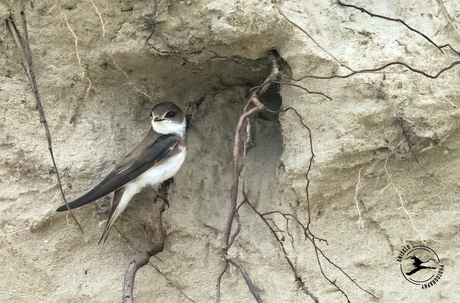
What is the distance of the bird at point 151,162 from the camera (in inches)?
Result: 61.8

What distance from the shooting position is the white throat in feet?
5.78

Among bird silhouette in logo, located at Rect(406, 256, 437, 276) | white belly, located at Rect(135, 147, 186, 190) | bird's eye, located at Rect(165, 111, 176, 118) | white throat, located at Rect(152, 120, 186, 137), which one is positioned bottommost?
bird silhouette in logo, located at Rect(406, 256, 437, 276)

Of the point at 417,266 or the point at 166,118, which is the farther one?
the point at 166,118

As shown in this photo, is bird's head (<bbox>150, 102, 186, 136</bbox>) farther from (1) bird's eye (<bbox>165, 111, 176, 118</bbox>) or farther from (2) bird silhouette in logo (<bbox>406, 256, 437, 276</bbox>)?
(2) bird silhouette in logo (<bbox>406, 256, 437, 276</bbox>)

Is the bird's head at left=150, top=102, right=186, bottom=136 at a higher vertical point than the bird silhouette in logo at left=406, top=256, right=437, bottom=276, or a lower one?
higher

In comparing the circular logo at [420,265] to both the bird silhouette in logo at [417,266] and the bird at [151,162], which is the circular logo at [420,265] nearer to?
the bird silhouette in logo at [417,266]

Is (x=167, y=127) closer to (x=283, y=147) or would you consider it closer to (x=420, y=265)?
(x=283, y=147)

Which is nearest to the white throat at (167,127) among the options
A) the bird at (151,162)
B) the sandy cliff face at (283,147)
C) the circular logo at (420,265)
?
the bird at (151,162)

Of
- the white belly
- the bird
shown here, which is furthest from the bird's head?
the white belly

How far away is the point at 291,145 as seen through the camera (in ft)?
5.47

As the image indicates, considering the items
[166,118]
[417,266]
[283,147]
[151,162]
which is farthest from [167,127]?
[417,266]

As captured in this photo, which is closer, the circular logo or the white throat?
the circular logo

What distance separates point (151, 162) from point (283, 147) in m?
0.58

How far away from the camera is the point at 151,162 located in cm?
168
